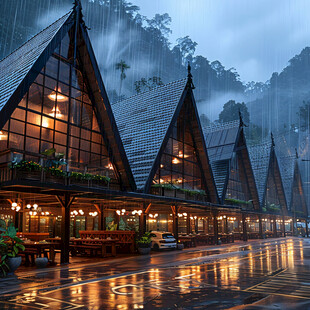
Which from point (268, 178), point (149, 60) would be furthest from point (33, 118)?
point (149, 60)

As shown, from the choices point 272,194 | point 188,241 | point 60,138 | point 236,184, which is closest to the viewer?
point 60,138

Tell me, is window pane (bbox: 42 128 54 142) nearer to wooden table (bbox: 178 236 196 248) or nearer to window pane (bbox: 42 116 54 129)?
window pane (bbox: 42 116 54 129)

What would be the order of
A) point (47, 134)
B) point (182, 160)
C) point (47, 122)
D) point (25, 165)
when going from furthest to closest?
point (182, 160)
point (47, 122)
point (47, 134)
point (25, 165)

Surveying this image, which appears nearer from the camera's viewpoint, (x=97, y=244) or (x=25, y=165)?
(x=25, y=165)

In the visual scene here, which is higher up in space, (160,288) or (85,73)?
(85,73)

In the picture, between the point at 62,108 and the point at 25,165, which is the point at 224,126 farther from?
the point at 25,165

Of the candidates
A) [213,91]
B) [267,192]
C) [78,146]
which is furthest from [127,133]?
[213,91]

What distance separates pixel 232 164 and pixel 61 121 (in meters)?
23.0

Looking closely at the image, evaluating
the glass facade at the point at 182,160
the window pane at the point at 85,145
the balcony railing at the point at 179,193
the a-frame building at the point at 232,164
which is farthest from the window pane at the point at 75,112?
the a-frame building at the point at 232,164

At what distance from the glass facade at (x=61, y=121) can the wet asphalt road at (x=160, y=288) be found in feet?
22.8

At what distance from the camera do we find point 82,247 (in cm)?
2330

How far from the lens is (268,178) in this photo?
50.2m

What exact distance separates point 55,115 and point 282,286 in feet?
50.2

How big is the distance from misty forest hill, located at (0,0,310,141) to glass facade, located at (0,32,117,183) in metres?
79.3
